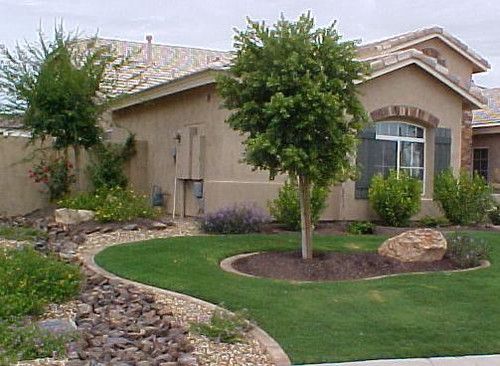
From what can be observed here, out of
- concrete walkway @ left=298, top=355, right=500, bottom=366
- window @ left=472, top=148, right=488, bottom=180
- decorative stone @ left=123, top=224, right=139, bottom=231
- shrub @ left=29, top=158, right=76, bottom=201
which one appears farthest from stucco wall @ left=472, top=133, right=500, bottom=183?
concrete walkway @ left=298, top=355, right=500, bottom=366

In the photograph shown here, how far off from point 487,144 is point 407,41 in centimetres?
514

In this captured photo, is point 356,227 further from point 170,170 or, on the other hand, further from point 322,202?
point 170,170

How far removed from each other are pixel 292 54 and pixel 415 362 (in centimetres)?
518

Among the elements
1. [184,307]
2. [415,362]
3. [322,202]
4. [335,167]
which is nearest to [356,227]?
[322,202]

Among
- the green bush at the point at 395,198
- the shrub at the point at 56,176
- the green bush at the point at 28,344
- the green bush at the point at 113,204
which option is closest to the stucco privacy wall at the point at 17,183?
the shrub at the point at 56,176

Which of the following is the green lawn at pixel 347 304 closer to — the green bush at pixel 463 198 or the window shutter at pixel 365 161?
the green bush at pixel 463 198

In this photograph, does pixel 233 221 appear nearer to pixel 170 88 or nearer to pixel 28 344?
pixel 170 88

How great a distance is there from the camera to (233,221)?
14.5m

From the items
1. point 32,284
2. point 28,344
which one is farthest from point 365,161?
point 28,344

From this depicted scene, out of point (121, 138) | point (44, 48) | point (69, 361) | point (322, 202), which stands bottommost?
point (69, 361)

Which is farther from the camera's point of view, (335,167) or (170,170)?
(170,170)

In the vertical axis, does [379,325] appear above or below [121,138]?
below

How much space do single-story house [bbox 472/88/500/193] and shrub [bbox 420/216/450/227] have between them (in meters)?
6.42

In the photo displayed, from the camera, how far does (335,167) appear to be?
11.0 metres
